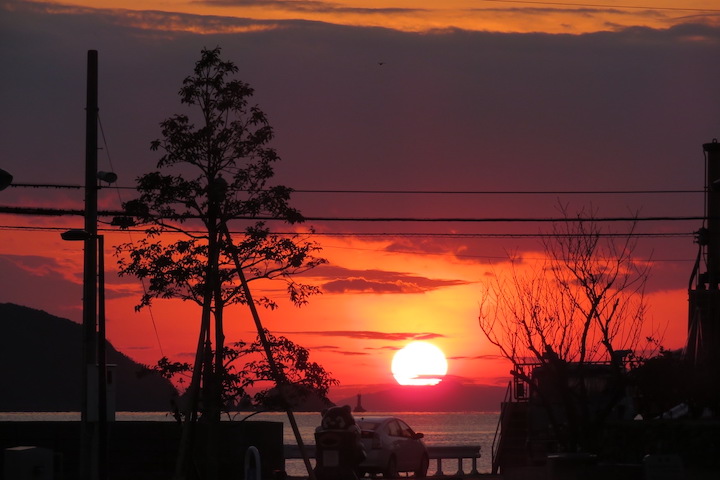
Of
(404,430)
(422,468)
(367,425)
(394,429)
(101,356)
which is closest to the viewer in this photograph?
(101,356)

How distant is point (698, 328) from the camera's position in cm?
4534

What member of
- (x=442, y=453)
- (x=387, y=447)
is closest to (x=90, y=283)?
(x=387, y=447)

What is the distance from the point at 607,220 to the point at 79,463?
15.6 m

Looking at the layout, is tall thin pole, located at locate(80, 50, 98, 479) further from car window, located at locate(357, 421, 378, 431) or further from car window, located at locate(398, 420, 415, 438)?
car window, located at locate(398, 420, 415, 438)

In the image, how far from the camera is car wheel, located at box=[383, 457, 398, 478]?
1232 inches

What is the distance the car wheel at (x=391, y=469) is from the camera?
31.3 m

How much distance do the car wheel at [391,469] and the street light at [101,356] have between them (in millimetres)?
8614

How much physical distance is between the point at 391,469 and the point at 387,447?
2.02ft

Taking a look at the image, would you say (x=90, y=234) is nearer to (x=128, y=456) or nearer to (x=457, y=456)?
(x=128, y=456)

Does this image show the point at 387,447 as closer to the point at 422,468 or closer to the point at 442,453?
the point at 422,468

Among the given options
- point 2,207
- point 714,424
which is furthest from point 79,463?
point 714,424

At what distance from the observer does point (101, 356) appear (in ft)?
86.9

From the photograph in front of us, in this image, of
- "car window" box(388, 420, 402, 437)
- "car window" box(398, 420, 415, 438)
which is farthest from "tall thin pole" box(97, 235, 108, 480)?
"car window" box(398, 420, 415, 438)

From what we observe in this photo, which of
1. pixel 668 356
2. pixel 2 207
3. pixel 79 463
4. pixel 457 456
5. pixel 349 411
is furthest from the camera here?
pixel 668 356
